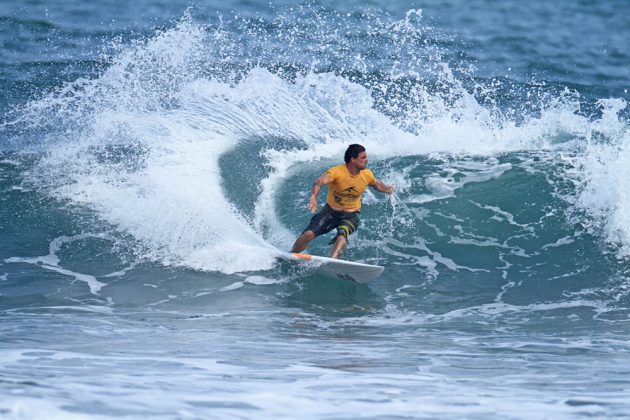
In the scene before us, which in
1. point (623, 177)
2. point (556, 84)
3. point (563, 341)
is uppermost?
point (556, 84)

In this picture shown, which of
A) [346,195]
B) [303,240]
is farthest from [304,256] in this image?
[346,195]

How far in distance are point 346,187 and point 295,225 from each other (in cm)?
187

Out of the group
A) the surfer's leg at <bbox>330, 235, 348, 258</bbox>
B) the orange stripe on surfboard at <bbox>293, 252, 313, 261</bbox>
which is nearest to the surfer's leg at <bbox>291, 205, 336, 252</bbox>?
the surfer's leg at <bbox>330, 235, 348, 258</bbox>

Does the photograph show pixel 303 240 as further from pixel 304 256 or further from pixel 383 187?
pixel 383 187

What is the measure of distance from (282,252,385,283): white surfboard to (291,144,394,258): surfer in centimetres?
35

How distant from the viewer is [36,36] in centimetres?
2297

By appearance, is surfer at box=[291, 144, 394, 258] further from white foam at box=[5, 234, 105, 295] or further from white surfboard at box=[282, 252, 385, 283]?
white foam at box=[5, 234, 105, 295]

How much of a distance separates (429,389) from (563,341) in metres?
3.21

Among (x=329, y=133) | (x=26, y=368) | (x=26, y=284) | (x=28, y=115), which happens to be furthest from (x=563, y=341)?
(x=28, y=115)

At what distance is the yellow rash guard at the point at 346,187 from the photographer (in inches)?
473

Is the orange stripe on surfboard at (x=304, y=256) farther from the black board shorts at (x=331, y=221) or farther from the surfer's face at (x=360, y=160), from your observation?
the surfer's face at (x=360, y=160)

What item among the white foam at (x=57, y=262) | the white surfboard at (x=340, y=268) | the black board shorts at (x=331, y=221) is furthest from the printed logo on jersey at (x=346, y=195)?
the white foam at (x=57, y=262)

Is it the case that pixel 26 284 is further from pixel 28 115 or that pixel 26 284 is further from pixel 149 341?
pixel 28 115

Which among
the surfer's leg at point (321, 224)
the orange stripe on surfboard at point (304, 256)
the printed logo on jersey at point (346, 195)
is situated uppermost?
the printed logo on jersey at point (346, 195)
